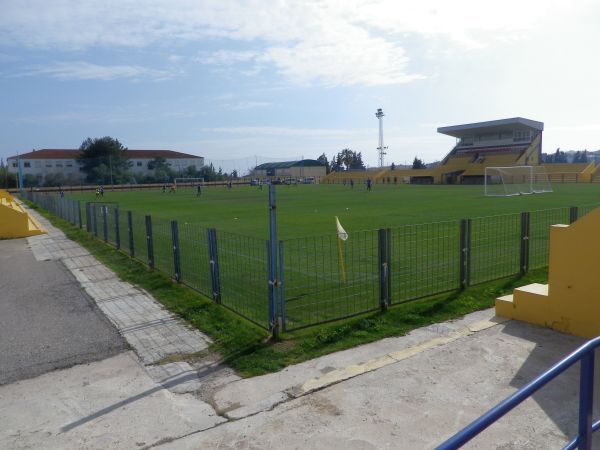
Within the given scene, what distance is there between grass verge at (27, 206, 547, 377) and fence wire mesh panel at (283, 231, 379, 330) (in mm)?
464

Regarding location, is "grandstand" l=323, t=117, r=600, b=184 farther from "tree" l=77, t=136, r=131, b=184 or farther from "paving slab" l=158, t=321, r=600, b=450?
"paving slab" l=158, t=321, r=600, b=450

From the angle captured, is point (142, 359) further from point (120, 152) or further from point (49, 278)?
point (120, 152)

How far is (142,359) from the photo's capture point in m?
5.68

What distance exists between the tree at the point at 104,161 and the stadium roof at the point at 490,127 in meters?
61.1

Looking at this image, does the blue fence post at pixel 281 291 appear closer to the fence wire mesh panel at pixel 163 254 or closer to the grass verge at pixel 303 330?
the grass verge at pixel 303 330

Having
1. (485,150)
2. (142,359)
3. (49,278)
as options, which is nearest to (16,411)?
(142,359)

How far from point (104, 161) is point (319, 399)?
103 metres

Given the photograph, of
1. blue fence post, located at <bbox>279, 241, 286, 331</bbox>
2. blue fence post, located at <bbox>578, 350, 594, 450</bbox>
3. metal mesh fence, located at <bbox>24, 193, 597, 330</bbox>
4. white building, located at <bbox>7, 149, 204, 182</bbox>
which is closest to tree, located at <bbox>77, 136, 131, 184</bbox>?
white building, located at <bbox>7, 149, 204, 182</bbox>

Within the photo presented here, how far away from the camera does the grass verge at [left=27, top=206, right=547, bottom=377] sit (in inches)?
218

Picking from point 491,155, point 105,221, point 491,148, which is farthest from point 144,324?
point 491,148

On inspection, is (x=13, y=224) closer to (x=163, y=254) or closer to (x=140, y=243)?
(x=140, y=243)

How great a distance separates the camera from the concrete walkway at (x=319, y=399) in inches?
153

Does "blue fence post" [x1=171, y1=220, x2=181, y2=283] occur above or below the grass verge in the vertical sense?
above

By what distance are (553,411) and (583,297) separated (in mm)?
2222
